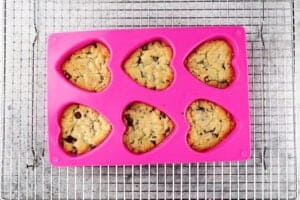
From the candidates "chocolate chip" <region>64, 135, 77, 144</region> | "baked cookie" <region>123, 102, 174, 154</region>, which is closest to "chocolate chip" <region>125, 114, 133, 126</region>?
"baked cookie" <region>123, 102, 174, 154</region>

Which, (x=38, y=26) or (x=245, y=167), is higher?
(x=38, y=26)

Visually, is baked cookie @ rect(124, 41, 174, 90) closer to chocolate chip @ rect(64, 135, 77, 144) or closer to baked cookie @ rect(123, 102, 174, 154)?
baked cookie @ rect(123, 102, 174, 154)

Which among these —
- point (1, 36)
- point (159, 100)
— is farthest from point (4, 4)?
point (159, 100)

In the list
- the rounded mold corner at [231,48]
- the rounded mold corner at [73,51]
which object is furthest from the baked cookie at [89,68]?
the rounded mold corner at [231,48]

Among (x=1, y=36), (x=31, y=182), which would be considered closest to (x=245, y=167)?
(x=31, y=182)

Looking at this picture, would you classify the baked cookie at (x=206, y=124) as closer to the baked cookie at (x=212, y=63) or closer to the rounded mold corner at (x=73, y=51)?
the baked cookie at (x=212, y=63)

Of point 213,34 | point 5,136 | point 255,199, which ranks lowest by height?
point 255,199

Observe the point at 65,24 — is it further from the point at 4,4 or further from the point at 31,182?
the point at 31,182
